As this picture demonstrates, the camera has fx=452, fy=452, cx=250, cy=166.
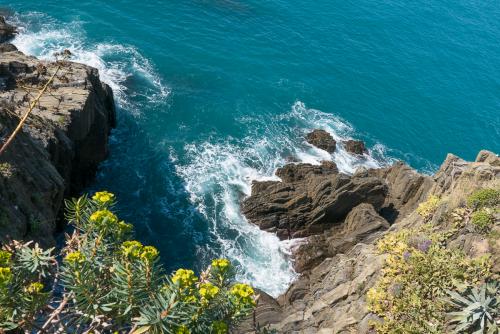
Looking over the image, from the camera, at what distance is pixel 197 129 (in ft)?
197

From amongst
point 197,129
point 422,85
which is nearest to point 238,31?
point 197,129

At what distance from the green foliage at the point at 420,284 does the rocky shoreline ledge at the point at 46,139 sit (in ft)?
70.5

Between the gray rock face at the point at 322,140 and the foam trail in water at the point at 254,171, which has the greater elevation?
the gray rock face at the point at 322,140

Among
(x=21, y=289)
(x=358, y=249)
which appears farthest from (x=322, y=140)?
(x=21, y=289)

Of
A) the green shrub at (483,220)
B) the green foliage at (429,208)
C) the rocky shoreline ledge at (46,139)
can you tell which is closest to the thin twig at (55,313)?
the rocky shoreline ledge at (46,139)

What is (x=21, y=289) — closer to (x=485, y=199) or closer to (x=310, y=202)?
(x=485, y=199)

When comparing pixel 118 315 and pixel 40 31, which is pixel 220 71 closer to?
pixel 40 31

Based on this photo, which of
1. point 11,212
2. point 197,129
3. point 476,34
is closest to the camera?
point 11,212

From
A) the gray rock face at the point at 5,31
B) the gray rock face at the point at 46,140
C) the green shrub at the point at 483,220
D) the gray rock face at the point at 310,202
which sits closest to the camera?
the green shrub at the point at 483,220

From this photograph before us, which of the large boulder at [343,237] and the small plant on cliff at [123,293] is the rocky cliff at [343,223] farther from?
the small plant on cliff at [123,293]

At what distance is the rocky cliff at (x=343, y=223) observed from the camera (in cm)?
2800

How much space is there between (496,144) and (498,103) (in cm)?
1136

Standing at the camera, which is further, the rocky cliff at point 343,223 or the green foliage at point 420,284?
the rocky cliff at point 343,223

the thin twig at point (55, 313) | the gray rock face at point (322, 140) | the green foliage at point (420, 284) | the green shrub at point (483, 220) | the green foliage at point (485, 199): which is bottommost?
the gray rock face at point (322, 140)
